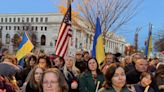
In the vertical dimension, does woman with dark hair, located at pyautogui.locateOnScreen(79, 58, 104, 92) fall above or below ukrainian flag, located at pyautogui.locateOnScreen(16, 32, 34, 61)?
below

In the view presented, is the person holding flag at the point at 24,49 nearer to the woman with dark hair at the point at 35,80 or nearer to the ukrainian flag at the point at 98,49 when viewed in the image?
the ukrainian flag at the point at 98,49

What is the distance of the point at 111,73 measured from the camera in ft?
17.9

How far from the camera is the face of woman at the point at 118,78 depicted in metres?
5.33

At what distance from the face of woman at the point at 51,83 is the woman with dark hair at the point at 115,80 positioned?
5.44 ft

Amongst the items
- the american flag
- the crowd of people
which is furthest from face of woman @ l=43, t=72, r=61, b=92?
the american flag

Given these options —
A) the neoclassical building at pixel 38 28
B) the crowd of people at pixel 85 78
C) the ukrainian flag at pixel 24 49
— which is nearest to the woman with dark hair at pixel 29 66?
the crowd of people at pixel 85 78

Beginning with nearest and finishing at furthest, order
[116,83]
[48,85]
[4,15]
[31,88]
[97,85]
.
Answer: [48,85] → [116,83] → [31,88] → [97,85] → [4,15]

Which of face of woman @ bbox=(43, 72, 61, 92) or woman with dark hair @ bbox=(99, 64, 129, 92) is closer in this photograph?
face of woman @ bbox=(43, 72, 61, 92)

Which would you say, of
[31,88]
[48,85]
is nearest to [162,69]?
[31,88]

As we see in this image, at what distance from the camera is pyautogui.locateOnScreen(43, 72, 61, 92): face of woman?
3785 millimetres

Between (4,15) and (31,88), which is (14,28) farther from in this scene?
(31,88)

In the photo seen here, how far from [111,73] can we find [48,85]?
182 centimetres

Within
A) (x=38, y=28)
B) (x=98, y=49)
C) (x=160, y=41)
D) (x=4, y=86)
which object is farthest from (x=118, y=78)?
(x=38, y=28)

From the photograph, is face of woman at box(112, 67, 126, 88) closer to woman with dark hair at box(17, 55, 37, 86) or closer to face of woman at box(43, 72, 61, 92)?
face of woman at box(43, 72, 61, 92)
